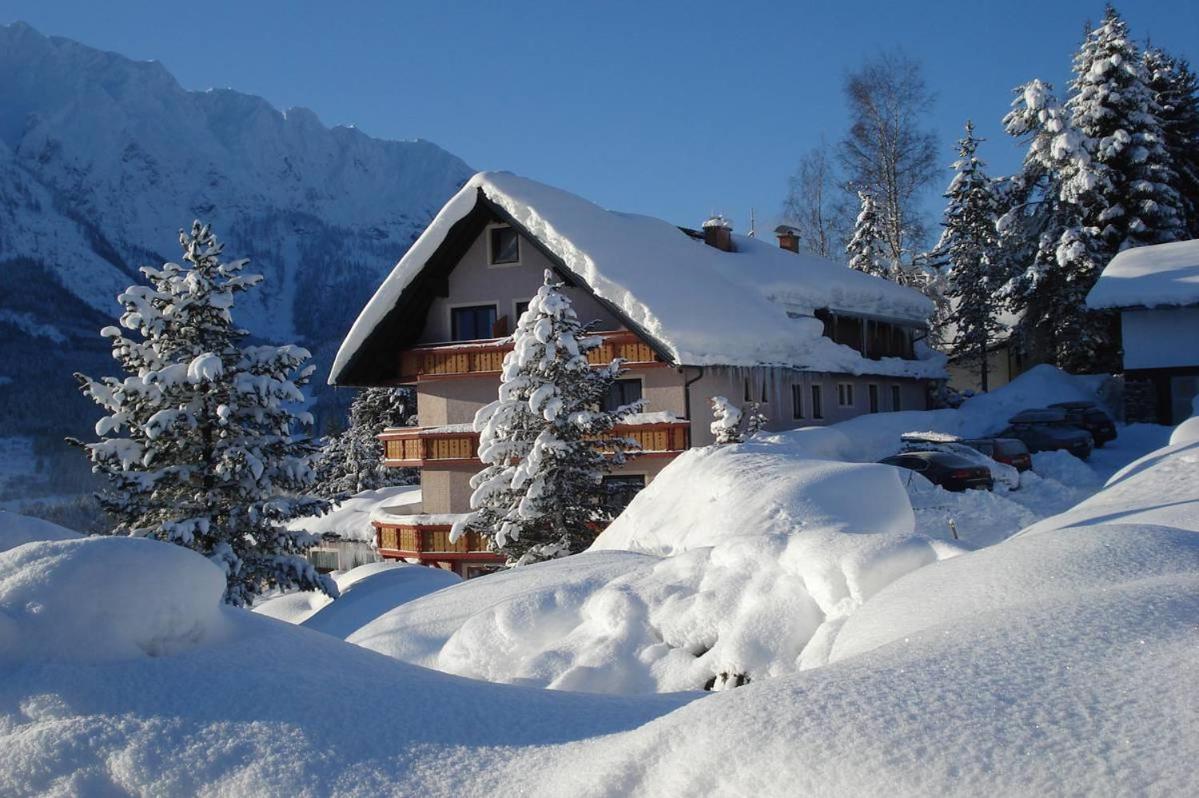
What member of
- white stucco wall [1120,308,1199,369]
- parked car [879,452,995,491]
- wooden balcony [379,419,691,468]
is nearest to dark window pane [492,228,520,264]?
wooden balcony [379,419,691,468]

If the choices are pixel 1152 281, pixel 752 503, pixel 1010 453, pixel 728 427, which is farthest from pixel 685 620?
pixel 1152 281

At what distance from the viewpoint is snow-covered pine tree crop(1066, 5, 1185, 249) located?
36.5 m

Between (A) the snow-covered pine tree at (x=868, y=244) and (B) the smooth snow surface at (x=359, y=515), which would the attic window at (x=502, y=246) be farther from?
(A) the snow-covered pine tree at (x=868, y=244)

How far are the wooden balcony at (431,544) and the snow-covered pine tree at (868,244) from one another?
2349 cm

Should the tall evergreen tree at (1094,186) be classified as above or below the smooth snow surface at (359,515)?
above

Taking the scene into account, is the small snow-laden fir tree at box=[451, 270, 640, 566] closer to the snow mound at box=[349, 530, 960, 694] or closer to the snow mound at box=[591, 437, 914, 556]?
the snow mound at box=[591, 437, 914, 556]

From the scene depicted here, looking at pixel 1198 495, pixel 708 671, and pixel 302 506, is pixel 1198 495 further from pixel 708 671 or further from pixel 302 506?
pixel 302 506

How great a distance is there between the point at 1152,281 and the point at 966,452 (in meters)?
11.3

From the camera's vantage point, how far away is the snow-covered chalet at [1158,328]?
30031mm

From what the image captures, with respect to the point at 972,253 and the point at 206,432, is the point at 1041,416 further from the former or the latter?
the point at 206,432

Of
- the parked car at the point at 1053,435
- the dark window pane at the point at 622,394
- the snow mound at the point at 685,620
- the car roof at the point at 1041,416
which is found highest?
the dark window pane at the point at 622,394

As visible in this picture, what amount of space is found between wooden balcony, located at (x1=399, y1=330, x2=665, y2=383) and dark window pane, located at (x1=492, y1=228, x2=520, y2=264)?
234 cm

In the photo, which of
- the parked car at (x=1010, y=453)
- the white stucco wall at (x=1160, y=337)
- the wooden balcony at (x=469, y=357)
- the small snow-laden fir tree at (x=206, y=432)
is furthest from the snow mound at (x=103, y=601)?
the white stucco wall at (x=1160, y=337)

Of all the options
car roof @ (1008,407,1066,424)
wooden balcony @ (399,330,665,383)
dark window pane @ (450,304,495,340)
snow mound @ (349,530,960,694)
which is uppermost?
dark window pane @ (450,304,495,340)
